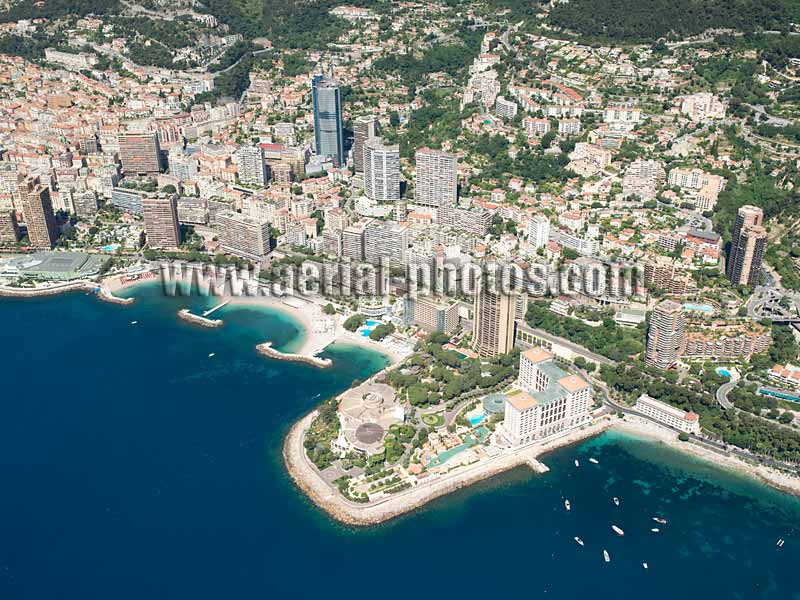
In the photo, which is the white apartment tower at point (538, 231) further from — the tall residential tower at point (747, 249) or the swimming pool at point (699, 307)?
the tall residential tower at point (747, 249)

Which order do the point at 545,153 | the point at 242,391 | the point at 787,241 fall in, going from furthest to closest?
the point at 545,153 → the point at 787,241 → the point at 242,391

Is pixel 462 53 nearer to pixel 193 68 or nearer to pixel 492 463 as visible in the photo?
pixel 193 68

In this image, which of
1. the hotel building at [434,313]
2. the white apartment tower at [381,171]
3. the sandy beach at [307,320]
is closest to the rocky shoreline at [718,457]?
the hotel building at [434,313]

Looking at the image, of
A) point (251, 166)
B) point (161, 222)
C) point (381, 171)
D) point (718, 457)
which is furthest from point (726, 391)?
point (251, 166)

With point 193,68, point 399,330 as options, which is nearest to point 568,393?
point 399,330

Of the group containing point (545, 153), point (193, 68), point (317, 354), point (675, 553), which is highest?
point (193, 68)

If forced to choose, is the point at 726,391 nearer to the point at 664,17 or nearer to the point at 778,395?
the point at 778,395

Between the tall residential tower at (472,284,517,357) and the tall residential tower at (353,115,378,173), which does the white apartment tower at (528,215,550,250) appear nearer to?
the tall residential tower at (472,284,517,357)
